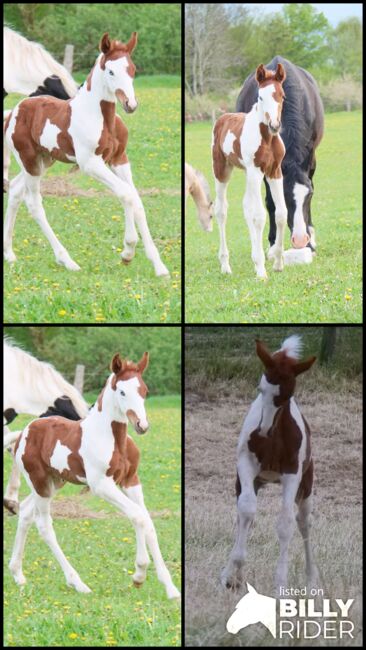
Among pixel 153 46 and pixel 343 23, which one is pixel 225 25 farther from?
pixel 343 23

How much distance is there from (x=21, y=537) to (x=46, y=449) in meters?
0.75

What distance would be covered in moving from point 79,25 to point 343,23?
439 cm

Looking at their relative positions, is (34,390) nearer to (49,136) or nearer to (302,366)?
(49,136)

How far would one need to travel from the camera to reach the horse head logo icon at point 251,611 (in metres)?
7.27

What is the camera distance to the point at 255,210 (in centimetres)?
802

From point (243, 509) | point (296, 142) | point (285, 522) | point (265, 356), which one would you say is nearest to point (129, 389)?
point (265, 356)

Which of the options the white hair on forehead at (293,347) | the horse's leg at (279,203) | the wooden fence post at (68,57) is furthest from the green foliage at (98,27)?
the white hair on forehead at (293,347)

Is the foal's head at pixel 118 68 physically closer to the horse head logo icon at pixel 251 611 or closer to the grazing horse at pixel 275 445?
the grazing horse at pixel 275 445

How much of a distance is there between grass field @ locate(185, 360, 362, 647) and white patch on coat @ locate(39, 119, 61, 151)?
83.2 inches

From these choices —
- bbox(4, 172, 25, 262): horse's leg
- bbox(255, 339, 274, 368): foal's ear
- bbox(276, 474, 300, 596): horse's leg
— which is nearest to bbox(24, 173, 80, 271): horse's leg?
bbox(4, 172, 25, 262): horse's leg

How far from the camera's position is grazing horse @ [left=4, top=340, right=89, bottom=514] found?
831cm

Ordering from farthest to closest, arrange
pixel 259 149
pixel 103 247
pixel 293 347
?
pixel 103 247
pixel 259 149
pixel 293 347

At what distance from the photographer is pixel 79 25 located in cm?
1089

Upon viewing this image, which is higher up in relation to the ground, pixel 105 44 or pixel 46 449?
pixel 105 44
